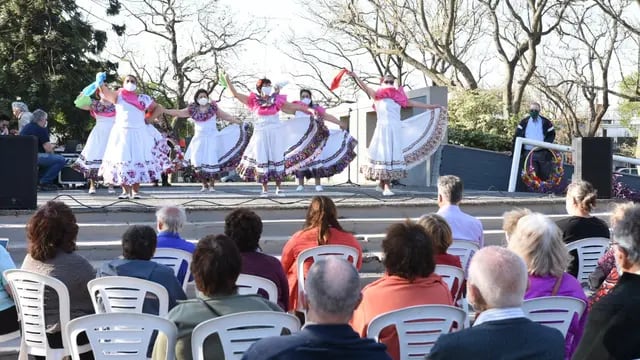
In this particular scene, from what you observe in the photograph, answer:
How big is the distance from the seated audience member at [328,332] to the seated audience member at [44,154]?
997 cm

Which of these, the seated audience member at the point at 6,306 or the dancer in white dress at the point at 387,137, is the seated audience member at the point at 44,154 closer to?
the dancer in white dress at the point at 387,137

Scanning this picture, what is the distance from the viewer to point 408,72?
36.8 metres

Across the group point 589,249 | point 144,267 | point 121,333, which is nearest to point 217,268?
point 121,333

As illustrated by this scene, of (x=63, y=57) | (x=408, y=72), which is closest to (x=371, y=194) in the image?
(x=63, y=57)

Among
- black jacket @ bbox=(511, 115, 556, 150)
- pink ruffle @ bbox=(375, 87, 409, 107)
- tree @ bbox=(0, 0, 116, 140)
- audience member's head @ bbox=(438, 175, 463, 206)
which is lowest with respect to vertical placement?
audience member's head @ bbox=(438, 175, 463, 206)

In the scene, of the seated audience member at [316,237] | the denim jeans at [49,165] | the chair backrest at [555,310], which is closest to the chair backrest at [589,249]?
the seated audience member at [316,237]

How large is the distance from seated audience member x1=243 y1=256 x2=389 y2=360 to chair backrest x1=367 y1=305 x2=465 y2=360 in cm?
83

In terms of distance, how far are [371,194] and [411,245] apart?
26.0 feet

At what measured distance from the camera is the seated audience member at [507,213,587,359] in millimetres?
3539

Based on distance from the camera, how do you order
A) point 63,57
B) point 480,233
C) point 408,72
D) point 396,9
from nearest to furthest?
point 480,233 → point 63,57 → point 396,9 → point 408,72

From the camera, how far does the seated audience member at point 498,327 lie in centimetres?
245

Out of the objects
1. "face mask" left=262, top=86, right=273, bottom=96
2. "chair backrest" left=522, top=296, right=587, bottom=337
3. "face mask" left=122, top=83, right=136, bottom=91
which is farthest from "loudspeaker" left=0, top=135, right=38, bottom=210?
"chair backrest" left=522, top=296, right=587, bottom=337

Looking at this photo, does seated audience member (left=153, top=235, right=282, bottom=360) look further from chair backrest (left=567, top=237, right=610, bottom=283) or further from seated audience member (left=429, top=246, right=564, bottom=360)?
chair backrest (left=567, top=237, right=610, bottom=283)

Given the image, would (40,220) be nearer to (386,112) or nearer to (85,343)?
(85,343)
